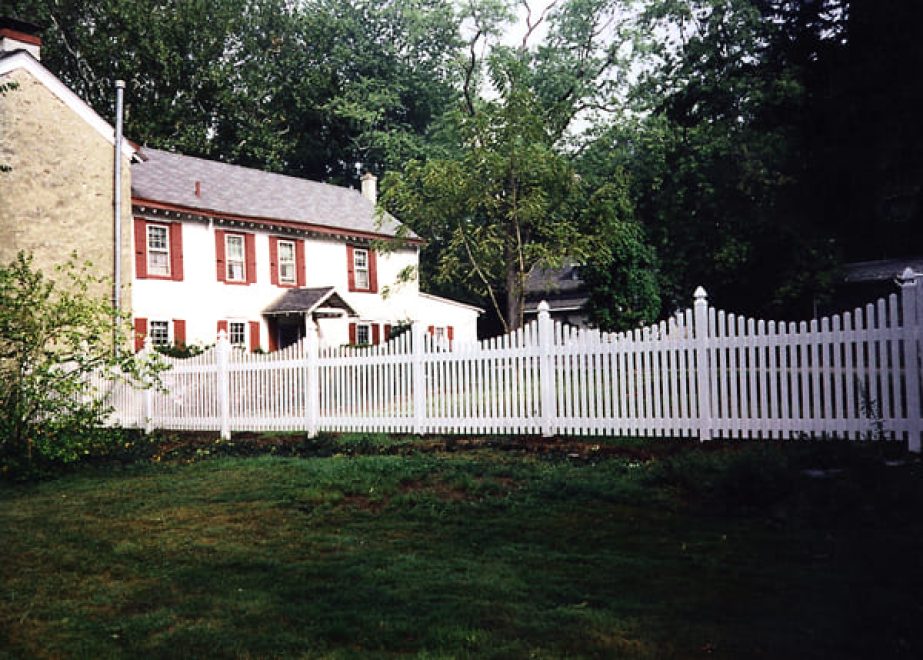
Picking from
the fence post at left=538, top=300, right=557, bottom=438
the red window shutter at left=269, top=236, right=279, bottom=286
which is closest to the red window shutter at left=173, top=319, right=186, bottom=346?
the red window shutter at left=269, top=236, right=279, bottom=286

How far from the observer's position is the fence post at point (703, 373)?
9711 millimetres

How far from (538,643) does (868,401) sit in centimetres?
602

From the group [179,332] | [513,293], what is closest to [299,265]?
[179,332]

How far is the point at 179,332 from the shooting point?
24344 millimetres

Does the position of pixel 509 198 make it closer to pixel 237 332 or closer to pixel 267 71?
pixel 237 332

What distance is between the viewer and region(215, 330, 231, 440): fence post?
45.9 ft

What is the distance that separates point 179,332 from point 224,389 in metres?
11.2

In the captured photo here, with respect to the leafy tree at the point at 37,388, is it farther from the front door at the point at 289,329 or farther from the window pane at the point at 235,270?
the front door at the point at 289,329

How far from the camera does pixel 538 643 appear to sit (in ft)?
13.0

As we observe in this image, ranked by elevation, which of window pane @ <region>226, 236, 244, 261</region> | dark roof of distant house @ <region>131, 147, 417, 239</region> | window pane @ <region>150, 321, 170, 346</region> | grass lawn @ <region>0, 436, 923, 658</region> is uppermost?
dark roof of distant house @ <region>131, 147, 417, 239</region>

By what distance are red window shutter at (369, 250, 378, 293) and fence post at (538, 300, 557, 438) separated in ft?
67.9

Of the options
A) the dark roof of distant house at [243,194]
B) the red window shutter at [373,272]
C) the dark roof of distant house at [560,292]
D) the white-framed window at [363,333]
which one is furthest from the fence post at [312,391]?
the dark roof of distant house at [560,292]

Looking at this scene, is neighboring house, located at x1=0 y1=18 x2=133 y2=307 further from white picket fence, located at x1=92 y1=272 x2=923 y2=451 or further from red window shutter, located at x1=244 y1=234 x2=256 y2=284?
white picket fence, located at x1=92 y1=272 x2=923 y2=451

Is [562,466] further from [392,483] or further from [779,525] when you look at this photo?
[779,525]
